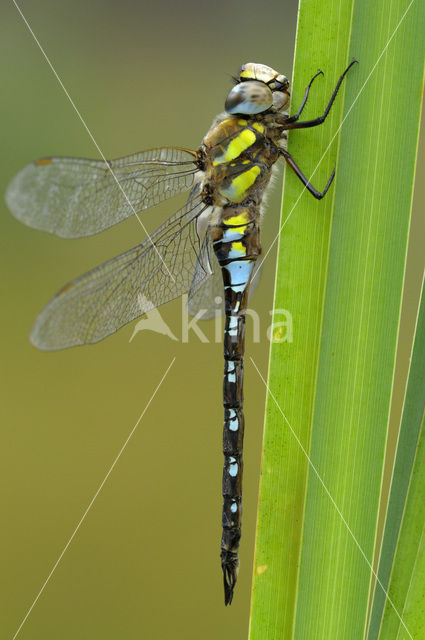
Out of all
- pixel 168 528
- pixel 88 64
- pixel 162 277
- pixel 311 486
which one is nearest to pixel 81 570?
pixel 168 528

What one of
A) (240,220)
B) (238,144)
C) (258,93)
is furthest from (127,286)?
(258,93)

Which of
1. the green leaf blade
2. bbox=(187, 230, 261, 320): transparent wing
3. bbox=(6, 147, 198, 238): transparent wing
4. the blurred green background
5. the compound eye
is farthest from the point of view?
the blurred green background

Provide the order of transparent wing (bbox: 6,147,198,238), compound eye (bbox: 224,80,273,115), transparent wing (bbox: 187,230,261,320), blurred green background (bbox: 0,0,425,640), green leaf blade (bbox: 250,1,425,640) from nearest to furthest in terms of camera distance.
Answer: green leaf blade (bbox: 250,1,425,640) → compound eye (bbox: 224,80,273,115) → transparent wing (bbox: 6,147,198,238) → transparent wing (bbox: 187,230,261,320) → blurred green background (bbox: 0,0,425,640)

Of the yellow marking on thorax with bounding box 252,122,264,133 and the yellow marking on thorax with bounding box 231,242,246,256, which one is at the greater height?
the yellow marking on thorax with bounding box 252,122,264,133

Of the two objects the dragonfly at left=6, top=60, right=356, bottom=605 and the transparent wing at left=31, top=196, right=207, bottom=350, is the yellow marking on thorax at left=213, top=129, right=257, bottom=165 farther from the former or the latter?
the transparent wing at left=31, top=196, right=207, bottom=350

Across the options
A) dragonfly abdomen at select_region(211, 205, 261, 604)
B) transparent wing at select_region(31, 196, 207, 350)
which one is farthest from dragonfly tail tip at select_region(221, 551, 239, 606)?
transparent wing at select_region(31, 196, 207, 350)

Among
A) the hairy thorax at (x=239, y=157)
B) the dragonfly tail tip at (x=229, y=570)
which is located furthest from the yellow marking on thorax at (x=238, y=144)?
the dragonfly tail tip at (x=229, y=570)

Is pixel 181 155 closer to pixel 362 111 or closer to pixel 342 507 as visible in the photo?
pixel 362 111

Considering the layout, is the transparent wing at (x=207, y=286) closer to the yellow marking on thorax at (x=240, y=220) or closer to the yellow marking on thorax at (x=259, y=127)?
the yellow marking on thorax at (x=240, y=220)
